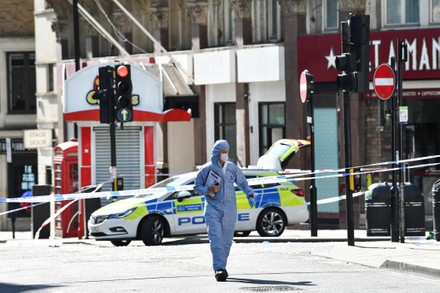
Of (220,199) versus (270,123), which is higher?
(270,123)

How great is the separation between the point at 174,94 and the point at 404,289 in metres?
25.3

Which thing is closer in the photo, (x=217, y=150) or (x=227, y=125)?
(x=217, y=150)

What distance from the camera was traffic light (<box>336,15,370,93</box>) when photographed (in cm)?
2258

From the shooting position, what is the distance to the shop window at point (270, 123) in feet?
126

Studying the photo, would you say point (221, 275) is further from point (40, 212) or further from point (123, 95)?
point (40, 212)

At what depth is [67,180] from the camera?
35219 millimetres

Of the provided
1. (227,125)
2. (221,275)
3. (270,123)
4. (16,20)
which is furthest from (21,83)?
(221,275)

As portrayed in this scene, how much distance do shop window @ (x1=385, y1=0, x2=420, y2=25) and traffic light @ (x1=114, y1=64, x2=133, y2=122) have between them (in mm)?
7867

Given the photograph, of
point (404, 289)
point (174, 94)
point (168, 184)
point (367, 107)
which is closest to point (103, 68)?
point (168, 184)

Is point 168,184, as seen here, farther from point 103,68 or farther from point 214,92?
point 214,92

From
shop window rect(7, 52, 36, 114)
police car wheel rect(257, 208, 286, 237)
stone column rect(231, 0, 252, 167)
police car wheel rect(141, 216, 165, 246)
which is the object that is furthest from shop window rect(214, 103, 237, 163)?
shop window rect(7, 52, 36, 114)

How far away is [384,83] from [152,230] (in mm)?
5833

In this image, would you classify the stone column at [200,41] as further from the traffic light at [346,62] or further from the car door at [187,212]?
the traffic light at [346,62]

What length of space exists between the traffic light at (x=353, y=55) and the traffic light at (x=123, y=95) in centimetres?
846
